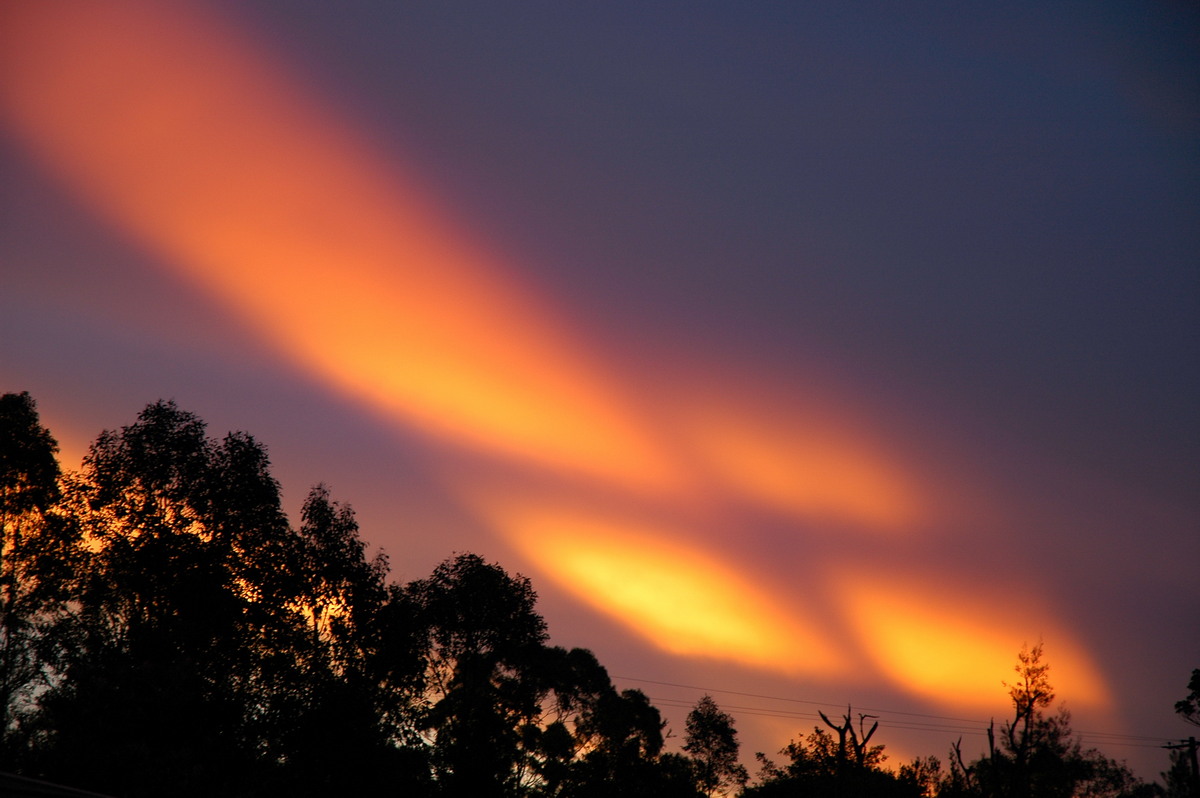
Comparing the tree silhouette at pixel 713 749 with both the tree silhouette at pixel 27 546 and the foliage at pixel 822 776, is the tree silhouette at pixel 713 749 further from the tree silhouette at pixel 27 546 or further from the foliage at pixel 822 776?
the tree silhouette at pixel 27 546

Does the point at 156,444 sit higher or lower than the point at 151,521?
higher

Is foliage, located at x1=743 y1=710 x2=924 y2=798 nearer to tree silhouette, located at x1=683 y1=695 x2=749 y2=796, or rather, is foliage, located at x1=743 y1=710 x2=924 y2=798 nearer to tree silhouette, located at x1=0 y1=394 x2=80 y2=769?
tree silhouette, located at x1=683 y1=695 x2=749 y2=796

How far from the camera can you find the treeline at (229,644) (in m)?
49.1

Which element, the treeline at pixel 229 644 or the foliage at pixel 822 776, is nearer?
the treeline at pixel 229 644

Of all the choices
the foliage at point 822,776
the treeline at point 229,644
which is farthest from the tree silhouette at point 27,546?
the foliage at point 822,776

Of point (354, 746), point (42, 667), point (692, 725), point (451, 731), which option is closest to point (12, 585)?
point (42, 667)

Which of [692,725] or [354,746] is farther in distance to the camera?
[692,725]

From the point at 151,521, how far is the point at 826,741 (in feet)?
285

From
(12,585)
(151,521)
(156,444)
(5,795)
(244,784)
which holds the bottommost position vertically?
(244,784)

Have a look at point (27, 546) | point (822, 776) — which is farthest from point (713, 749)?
point (27, 546)

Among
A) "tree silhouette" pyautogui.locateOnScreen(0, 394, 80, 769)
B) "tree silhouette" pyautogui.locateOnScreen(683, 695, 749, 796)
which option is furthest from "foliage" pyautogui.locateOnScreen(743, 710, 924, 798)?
"tree silhouette" pyautogui.locateOnScreen(0, 394, 80, 769)

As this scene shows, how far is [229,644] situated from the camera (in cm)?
6406

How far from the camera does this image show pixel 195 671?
55562 millimetres

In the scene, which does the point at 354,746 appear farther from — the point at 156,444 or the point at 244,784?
the point at 156,444
